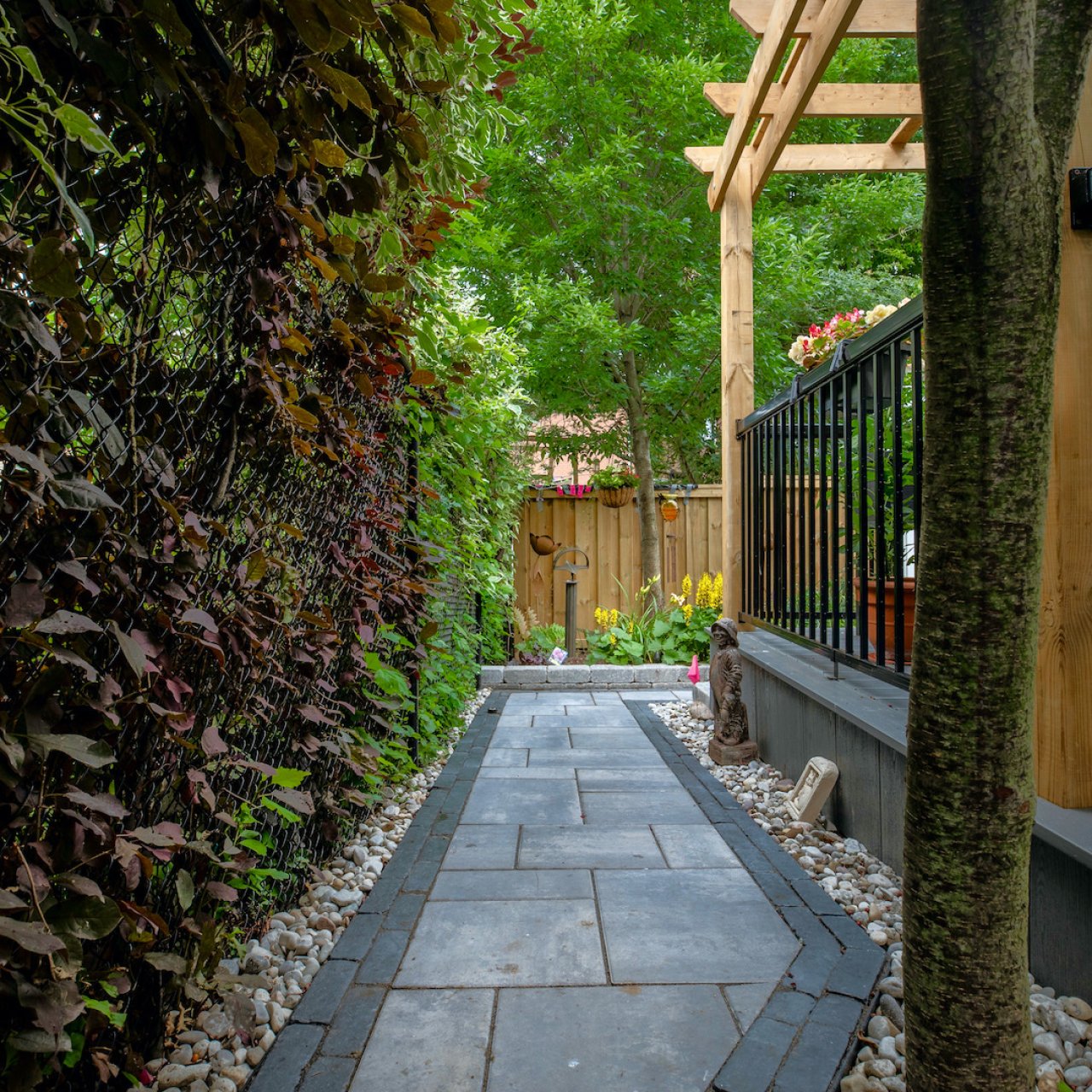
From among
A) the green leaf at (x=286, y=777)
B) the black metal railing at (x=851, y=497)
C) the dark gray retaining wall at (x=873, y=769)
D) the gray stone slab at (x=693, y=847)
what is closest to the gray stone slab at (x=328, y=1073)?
the green leaf at (x=286, y=777)

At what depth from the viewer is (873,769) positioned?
2.53 m

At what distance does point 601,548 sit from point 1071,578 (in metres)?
6.21

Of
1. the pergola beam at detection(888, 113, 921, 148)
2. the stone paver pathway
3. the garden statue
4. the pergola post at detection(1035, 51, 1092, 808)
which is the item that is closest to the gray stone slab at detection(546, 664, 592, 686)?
the garden statue

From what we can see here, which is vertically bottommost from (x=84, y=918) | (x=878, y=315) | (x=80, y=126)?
(x=84, y=918)

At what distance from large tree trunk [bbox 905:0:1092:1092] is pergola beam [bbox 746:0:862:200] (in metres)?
2.48

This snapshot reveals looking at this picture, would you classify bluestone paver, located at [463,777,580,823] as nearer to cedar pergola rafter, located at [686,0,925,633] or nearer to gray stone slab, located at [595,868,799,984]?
gray stone slab, located at [595,868,799,984]

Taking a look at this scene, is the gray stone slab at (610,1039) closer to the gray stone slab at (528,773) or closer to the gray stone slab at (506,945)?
the gray stone slab at (506,945)

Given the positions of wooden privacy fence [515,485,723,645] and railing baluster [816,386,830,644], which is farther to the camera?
wooden privacy fence [515,485,723,645]

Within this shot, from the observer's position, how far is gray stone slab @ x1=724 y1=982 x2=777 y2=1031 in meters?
1.66

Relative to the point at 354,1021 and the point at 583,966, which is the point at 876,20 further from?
the point at 354,1021

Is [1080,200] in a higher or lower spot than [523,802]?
higher

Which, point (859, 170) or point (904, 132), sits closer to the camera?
point (904, 132)

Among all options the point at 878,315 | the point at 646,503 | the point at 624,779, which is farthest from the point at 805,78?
the point at 646,503

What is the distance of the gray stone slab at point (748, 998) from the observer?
1.66m
